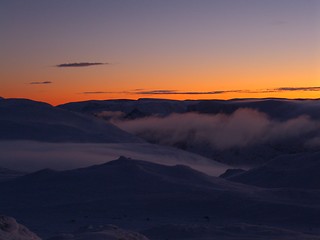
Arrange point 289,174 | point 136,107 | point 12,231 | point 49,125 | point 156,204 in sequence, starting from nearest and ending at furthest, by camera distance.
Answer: point 12,231
point 156,204
point 289,174
point 49,125
point 136,107

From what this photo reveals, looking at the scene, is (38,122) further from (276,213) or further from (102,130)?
(276,213)

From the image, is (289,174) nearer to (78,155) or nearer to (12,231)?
(12,231)

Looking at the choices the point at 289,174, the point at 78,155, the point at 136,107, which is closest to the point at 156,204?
the point at 289,174

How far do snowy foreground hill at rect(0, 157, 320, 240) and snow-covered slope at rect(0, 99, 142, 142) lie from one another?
24.1 m

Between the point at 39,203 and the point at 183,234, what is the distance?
546cm

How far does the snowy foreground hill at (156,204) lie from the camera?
1216cm

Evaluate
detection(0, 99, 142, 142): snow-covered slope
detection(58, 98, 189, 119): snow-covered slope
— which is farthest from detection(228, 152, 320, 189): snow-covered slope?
detection(58, 98, 189, 119): snow-covered slope

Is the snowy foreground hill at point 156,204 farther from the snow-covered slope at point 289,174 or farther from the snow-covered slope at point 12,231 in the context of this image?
the snow-covered slope at point 12,231

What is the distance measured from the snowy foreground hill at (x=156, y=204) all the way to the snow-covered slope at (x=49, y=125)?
24.1 m

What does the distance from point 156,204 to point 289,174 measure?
22.6ft

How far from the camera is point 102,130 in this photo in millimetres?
47562

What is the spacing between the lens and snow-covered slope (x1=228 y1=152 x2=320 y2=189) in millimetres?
19438

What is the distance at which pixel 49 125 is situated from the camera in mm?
44562

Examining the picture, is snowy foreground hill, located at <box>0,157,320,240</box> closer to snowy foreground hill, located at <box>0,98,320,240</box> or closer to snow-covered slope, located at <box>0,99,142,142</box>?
snowy foreground hill, located at <box>0,98,320,240</box>
